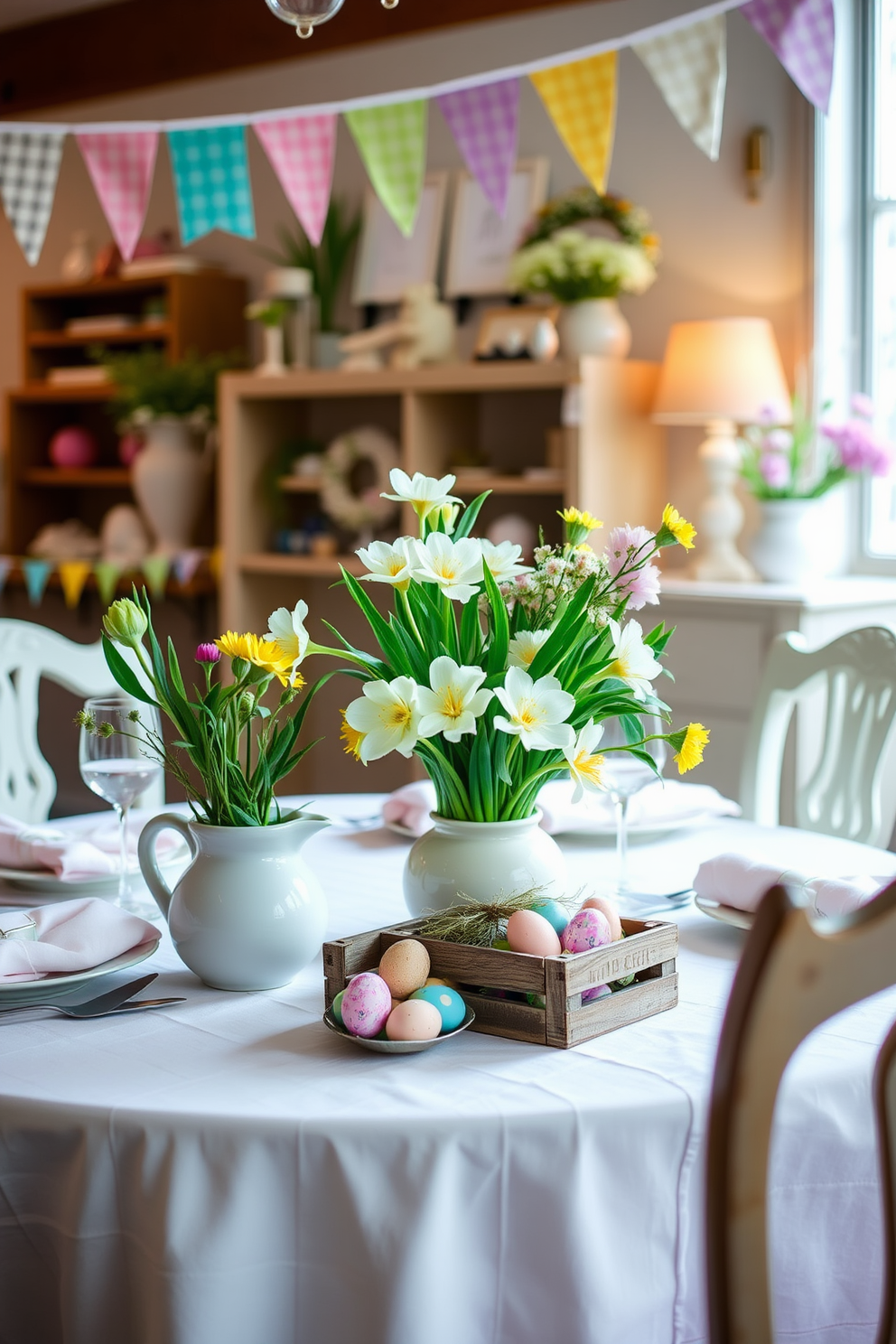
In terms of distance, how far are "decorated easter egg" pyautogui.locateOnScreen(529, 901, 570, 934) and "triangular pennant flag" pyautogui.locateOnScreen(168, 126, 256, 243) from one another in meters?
→ 2.19

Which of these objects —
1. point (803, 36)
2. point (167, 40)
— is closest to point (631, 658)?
point (803, 36)

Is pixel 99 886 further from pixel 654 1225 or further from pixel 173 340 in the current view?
pixel 173 340

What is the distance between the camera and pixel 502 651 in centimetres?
122

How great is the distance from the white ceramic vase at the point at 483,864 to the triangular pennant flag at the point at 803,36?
5.66 feet

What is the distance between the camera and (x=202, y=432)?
14.2ft

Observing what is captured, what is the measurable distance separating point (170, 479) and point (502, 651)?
3.22 m

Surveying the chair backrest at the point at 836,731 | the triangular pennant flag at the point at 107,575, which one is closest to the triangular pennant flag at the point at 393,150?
the chair backrest at the point at 836,731

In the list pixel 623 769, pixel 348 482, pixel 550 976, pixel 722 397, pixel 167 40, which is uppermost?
pixel 167 40

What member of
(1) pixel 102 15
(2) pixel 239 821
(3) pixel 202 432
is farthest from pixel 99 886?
(1) pixel 102 15

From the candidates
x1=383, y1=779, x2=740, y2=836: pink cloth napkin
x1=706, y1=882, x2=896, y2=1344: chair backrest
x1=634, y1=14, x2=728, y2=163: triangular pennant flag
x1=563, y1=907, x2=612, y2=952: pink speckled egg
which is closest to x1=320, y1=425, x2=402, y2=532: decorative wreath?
x1=634, y1=14, x2=728, y2=163: triangular pennant flag

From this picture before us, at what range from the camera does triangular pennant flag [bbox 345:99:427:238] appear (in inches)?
111

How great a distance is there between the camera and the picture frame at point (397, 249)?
3840mm

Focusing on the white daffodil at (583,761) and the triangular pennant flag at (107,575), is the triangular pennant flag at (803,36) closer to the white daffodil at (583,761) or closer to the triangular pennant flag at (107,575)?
the white daffodil at (583,761)

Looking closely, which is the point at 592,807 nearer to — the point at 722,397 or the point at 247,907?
the point at 247,907
